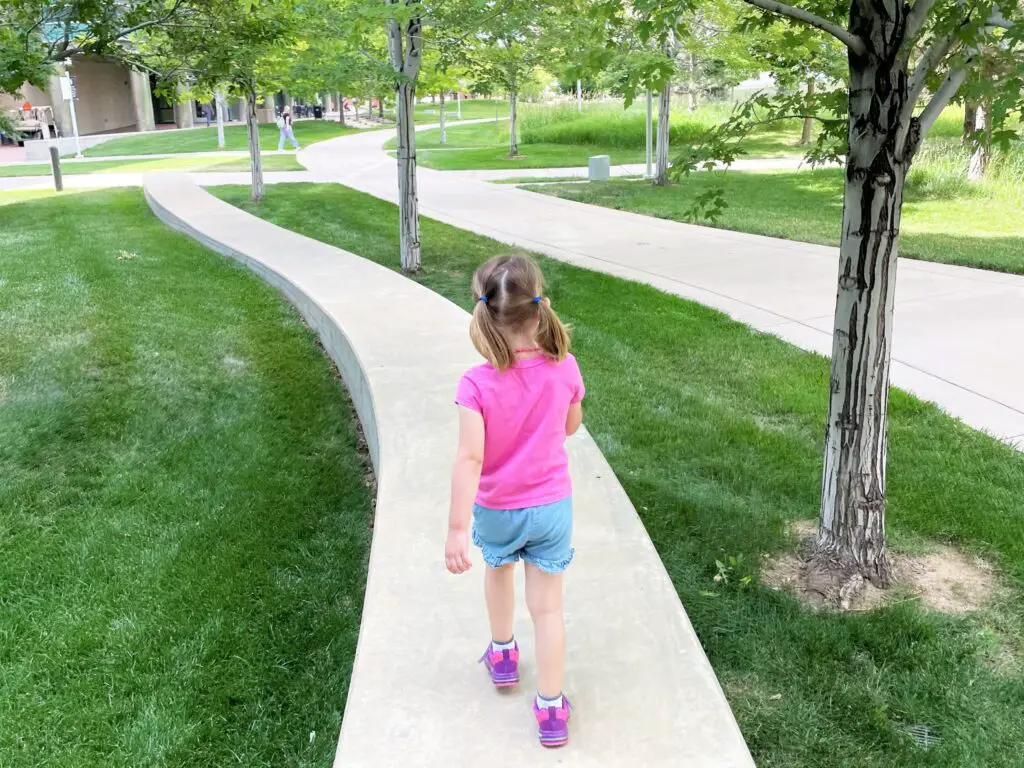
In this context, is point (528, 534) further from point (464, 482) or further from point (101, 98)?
A: point (101, 98)

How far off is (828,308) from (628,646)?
5.68 metres

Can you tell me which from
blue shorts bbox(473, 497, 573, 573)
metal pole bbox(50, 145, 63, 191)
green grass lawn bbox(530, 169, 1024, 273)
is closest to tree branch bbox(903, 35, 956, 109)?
blue shorts bbox(473, 497, 573, 573)

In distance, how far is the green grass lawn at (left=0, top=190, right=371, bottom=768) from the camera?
110 inches

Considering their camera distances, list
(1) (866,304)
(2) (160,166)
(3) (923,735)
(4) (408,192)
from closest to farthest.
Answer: (3) (923,735) → (1) (866,304) → (4) (408,192) → (2) (160,166)

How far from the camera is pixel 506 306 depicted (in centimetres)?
224

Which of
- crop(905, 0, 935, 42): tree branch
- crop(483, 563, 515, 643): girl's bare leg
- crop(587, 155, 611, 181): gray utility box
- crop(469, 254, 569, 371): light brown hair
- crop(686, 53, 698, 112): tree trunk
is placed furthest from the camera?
crop(686, 53, 698, 112): tree trunk

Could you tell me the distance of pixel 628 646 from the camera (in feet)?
8.89

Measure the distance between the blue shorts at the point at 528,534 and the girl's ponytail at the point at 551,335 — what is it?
41 cm

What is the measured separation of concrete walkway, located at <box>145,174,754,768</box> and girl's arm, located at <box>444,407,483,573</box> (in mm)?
493

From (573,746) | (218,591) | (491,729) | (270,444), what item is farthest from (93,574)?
(573,746)

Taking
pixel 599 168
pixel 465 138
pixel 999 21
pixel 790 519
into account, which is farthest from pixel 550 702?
pixel 465 138

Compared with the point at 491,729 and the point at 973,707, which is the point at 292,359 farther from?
the point at 973,707

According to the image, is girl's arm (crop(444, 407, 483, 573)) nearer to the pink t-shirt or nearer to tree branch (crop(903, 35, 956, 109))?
the pink t-shirt

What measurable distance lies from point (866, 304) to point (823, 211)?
11.3 metres
